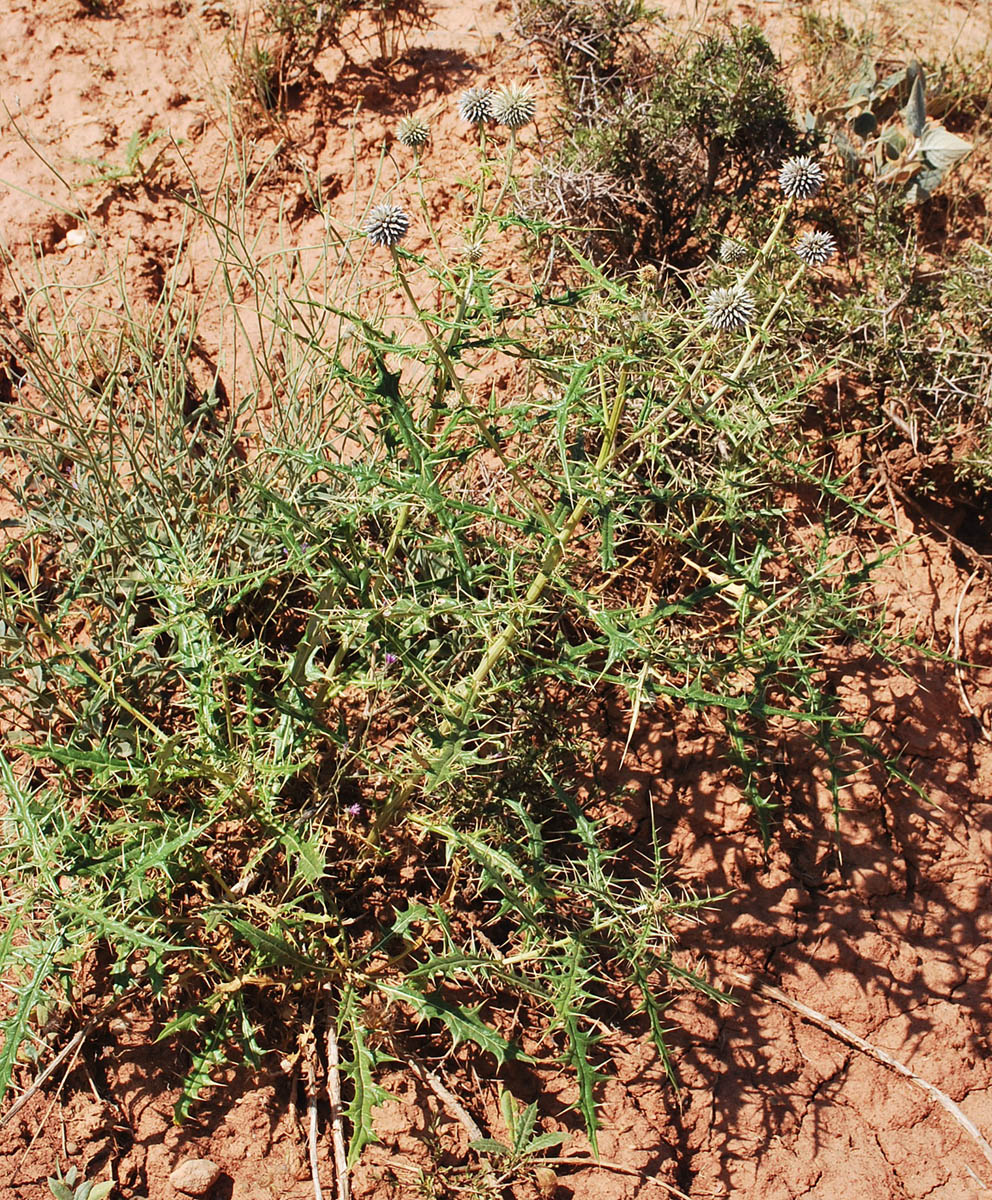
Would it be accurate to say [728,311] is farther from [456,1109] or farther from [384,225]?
[456,1109]

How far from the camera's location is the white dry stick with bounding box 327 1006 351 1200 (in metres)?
2.37

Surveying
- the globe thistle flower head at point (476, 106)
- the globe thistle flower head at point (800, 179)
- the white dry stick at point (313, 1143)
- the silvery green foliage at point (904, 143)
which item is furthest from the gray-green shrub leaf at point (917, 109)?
the white dry stick at point (313, 1143)

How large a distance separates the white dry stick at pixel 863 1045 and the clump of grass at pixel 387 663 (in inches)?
9.2

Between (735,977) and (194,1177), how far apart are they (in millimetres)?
1496

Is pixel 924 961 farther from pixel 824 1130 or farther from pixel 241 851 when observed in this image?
pixel 241 851

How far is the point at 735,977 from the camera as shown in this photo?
9.58 ft

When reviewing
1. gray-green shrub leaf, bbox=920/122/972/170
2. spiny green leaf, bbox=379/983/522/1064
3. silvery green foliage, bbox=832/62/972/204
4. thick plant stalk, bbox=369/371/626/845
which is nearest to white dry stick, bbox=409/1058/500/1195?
spiny green leaf, bbox=379/983/522/1064

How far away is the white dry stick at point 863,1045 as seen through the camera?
9.20 ft

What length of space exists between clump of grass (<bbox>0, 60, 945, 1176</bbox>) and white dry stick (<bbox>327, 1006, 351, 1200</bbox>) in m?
0.04

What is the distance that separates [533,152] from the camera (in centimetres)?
390

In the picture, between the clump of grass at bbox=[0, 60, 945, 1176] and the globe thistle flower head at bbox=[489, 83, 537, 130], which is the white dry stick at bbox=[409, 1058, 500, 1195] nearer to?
the clump of grass at bbox=[0, 60, 945, 1176]

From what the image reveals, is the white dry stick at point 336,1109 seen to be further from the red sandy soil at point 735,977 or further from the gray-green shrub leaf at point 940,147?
the gray-green shrub leaf at point 940,147

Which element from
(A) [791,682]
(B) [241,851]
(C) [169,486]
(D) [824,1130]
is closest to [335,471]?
(C) [169,486]

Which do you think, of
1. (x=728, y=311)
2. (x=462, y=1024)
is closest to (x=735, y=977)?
(x=462, y=1024)
